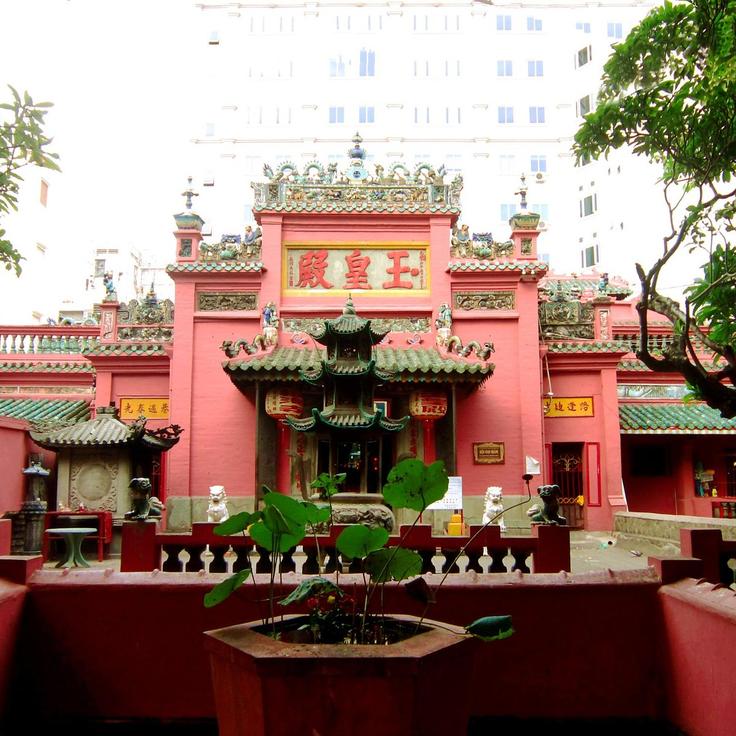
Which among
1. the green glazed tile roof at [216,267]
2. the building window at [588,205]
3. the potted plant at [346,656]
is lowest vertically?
the potted plant at [346,656]

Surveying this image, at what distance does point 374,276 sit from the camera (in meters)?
16.4

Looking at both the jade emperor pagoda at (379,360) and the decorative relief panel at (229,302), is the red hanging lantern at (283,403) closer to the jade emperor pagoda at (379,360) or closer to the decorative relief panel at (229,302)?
the jade emperor pagoda at (379,360)

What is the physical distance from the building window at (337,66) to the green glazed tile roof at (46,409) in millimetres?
31107

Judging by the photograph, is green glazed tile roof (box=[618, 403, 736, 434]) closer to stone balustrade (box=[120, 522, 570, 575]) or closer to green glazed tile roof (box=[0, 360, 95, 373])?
stone balustrade (box=[120, 522, 570, 575])

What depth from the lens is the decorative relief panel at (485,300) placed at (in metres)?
16.2

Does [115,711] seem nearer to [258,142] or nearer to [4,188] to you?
[4,188]

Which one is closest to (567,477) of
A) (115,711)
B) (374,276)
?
(374,276)

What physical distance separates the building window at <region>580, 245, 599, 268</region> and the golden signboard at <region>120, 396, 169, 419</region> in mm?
29008

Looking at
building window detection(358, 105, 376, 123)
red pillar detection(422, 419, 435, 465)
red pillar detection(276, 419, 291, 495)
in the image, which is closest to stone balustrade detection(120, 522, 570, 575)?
red pillar detection(422, 419, 435, 465)

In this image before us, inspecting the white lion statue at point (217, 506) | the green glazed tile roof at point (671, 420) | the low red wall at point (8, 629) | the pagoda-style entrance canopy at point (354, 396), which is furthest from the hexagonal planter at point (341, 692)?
the green glazed tile roof at point (671, 420)

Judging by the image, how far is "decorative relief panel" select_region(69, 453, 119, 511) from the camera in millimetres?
13141

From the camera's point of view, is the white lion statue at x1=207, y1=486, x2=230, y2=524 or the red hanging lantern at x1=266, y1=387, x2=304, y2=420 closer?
the white lion statue at x1=207, y1=486, x2=230, y2=524

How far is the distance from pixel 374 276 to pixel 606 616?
12.3 meters

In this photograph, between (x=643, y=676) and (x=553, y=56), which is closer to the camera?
(x=643, y=676)
